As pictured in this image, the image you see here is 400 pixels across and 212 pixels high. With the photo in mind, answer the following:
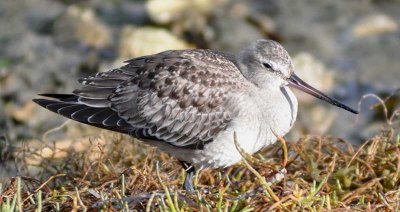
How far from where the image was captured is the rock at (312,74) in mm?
10875

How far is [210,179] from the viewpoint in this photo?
730 cm

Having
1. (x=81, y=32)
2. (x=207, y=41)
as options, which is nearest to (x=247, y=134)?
(x=207, y=41)

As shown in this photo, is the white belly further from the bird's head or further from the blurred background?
the blurred background

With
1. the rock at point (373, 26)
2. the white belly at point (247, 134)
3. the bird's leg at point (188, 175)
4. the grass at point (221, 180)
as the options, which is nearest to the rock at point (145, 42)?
the rock at point (373, 26)

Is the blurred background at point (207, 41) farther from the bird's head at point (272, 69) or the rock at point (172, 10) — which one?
the bird's head at point (272, 69)

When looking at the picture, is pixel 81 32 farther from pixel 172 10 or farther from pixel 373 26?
pixel 373 26

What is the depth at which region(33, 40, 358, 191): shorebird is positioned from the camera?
22.8ft

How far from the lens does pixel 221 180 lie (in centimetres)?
671

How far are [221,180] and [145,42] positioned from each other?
4573mm

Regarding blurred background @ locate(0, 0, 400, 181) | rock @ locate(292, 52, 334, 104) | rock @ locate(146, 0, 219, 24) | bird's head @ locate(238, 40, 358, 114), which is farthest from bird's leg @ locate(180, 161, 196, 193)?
rock @ locate(146, 0, 219, 24)

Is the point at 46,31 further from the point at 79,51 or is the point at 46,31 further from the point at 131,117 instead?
the point at 131,117

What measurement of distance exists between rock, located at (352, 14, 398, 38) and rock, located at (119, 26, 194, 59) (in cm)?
212

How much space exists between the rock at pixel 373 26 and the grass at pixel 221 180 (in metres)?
4.06

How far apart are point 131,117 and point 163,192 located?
1387mm
